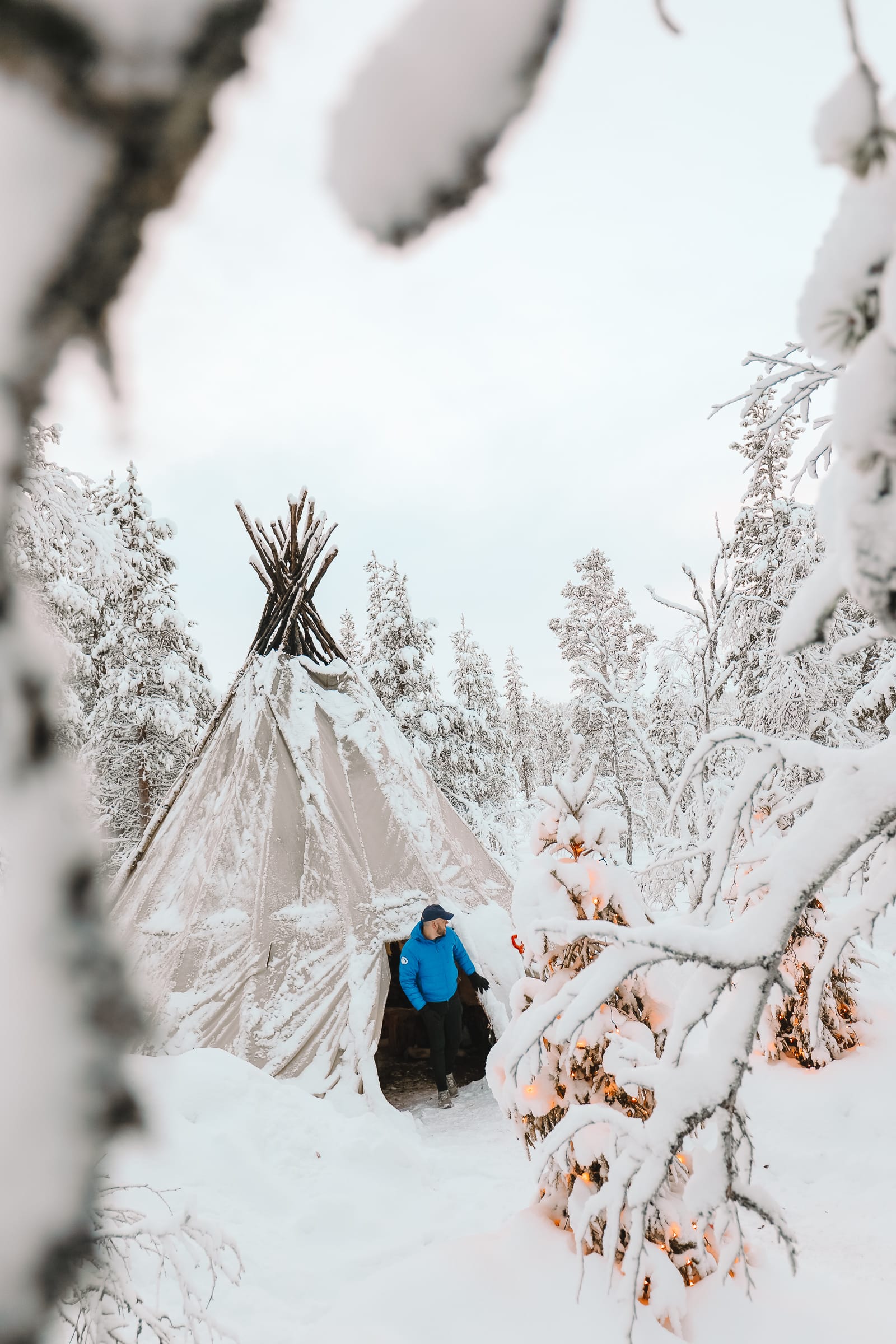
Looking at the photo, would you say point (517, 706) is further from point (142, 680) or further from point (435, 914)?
point (435, 914)

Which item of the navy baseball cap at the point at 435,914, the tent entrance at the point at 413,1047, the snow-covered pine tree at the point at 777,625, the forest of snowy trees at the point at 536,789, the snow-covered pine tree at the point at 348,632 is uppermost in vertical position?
the snow-covered pine tree at the point at 348,632

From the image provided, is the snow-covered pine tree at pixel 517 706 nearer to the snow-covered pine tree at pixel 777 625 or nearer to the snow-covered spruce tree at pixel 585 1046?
the snow-covered pine tree at pixel 777 625

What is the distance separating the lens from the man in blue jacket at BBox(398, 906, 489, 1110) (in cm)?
601

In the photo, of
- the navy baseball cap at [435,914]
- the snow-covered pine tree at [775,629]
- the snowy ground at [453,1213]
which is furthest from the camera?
the snow-covered pine tree at [775,629]

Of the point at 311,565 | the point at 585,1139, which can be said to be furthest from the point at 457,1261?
the point at 311,565

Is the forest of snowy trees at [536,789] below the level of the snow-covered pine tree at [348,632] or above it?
below

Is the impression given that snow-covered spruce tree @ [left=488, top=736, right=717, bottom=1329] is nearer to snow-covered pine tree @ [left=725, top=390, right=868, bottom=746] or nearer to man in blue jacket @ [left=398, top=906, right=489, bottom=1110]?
man in blue jacket @ [left=398, top=906, right=489, bottom=1110]

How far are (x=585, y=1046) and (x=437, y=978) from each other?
311 cm

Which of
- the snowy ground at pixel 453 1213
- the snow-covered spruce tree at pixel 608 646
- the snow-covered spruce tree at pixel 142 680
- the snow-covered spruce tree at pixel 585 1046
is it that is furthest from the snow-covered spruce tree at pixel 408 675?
the snow-covered spruce tree at pixel 585 1046

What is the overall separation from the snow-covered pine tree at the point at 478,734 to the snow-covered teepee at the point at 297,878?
10.6m

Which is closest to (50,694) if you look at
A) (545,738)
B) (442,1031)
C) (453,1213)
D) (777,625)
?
(453,1213)

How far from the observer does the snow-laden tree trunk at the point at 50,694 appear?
27 centimetres

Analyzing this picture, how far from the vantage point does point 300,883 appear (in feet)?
20.6

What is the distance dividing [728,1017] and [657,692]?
44.0 ft
